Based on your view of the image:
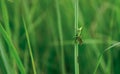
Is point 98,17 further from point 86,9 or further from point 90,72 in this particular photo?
point 90,72

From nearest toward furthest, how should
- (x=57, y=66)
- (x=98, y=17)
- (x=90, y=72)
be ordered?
1. (x=90, y=72)
2. (x=57, y=66)
3. (x=98, y=17)

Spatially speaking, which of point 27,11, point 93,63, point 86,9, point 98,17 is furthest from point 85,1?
point 93,63

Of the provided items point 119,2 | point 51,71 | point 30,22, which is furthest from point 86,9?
point 51,71

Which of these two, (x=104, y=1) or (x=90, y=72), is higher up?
(x=104, y=1)

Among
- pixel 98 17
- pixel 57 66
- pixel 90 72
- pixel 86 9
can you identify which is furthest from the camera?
pixel 86 9

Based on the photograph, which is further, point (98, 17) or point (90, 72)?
point (98, 17)

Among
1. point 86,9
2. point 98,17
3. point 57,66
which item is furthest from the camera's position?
point 86,9

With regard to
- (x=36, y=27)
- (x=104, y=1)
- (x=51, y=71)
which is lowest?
(x=51, y=71)

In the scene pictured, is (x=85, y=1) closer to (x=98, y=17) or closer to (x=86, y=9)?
(x=86, y=9)

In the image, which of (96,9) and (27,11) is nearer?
(27,11)
